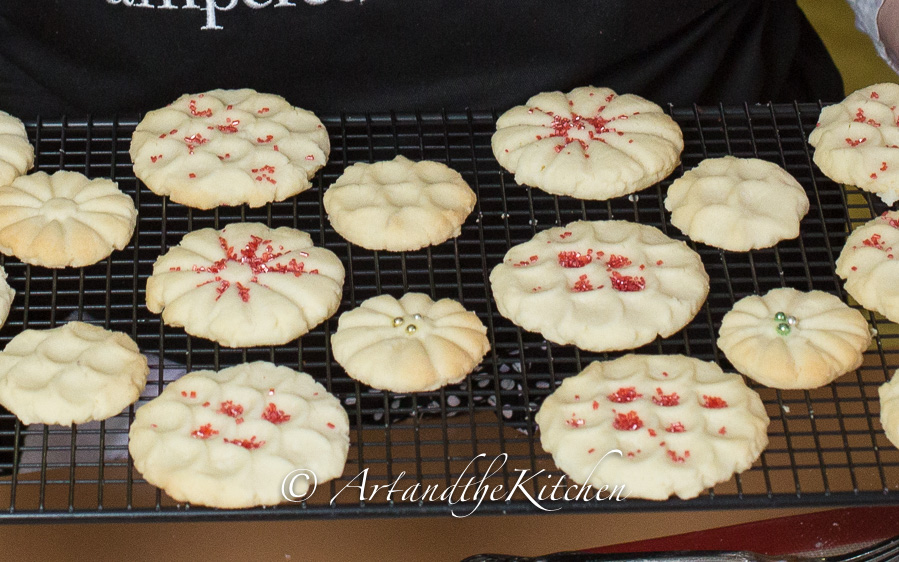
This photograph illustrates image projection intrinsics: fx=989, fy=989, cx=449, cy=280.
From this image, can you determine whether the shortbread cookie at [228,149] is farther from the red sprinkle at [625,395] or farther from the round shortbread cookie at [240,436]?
the red sprinkle at [625,395]

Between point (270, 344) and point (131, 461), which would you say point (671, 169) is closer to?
point (270, 344)

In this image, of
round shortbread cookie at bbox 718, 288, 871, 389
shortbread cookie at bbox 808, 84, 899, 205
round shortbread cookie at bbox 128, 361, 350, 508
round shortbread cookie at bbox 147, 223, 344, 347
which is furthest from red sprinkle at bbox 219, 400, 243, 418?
shortbread cookie at bbox 808, 84, 899, 205

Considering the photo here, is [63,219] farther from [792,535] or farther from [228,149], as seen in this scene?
[792,535]

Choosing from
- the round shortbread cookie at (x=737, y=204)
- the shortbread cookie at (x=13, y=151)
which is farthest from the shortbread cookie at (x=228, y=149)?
the round shortbread cookie at (x=737, y=204)

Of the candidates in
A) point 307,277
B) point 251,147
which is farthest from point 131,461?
point 251,147
